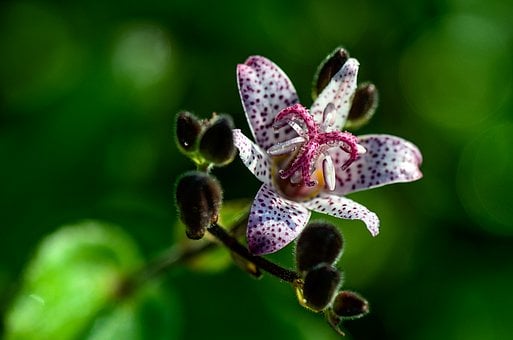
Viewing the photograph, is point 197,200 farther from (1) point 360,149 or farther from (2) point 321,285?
(1) point 360,149

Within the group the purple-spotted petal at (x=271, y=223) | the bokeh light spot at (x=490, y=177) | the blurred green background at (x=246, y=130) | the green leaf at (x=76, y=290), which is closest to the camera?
the purple-spotted petal at (x=271, y=223)

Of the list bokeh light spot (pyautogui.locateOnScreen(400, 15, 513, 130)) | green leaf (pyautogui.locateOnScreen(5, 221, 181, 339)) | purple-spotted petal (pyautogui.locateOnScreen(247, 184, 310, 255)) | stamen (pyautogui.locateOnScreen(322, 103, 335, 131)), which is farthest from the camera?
bokeh light spot (pyautogui.locateOnScreen(400, 15, 513, 130))

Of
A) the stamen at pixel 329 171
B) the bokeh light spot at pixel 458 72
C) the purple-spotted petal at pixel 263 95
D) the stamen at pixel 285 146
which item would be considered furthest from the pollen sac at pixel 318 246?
the bokeh light spot at pixel 458 72

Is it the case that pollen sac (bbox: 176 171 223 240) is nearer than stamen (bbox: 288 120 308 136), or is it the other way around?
pollen sac (bbox: 176 171 223 240)

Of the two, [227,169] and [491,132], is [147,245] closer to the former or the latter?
[227,169]

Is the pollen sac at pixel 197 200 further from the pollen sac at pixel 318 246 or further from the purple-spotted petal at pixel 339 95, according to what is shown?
the purple-spotted petal at pixel 339 95

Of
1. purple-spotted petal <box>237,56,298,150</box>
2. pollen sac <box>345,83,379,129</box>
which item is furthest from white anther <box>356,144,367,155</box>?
purple-spotted petal <box>237,56,298,150</box>

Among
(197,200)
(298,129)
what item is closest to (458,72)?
(298,129)

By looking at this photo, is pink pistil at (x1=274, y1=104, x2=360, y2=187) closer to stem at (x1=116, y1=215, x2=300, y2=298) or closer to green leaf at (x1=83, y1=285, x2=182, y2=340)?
stem at (x1=116, y1=215, x2=300, y2=298)
